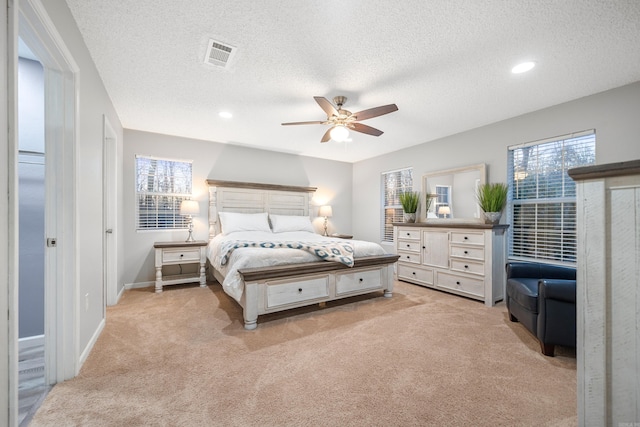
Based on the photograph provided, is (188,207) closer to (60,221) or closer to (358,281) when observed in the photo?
(60,221)

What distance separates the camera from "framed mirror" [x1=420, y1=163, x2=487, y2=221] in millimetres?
3773

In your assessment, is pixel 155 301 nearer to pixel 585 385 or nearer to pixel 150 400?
pixel 150 400

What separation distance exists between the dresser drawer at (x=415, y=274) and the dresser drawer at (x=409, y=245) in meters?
0.28

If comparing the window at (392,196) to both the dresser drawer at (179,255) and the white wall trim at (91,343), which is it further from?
the white wall trim at (91,343)

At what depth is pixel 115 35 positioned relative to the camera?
192 cm

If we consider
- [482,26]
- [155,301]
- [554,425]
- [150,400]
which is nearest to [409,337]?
[554,425]

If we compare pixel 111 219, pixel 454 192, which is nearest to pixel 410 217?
pixel 454 192

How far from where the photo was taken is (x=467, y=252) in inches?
137

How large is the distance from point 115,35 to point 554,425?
3.76 m

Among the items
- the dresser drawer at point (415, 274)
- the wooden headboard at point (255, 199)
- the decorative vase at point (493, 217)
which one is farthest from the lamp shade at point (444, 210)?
the wooden headboard at point (255, 199)

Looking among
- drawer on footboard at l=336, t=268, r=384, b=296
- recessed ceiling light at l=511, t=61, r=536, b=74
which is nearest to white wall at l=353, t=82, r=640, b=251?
recessed ceiling light at l=511, t=61, r=536, b=74

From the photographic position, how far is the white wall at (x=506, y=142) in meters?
2.56

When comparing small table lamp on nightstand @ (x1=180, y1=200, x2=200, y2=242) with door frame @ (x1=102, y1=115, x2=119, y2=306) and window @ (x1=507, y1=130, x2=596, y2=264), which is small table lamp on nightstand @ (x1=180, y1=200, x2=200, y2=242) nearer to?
door frame @ (x1=102, y1=115, x2=119, y2=306)

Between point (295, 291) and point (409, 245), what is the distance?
7.70ft
